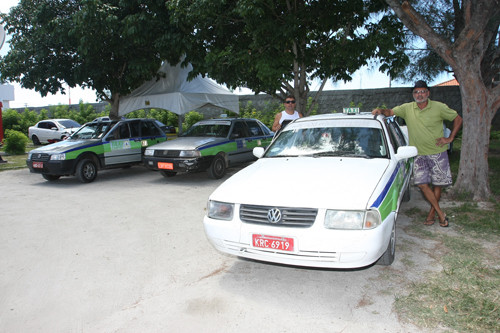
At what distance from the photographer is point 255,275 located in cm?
388

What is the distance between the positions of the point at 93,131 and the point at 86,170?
50.0 inches

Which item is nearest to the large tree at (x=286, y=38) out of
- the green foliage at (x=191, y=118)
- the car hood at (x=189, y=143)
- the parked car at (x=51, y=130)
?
the car hood at (x=189, y=143)

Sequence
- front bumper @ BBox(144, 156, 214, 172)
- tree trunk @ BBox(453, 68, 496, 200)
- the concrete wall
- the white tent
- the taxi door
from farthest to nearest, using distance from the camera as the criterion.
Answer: the concrete wall
the white tent
the taxi door
front bumper @ BBox(144, 156, 214, 172)
tree trunk @ BBox(453, 68, 496, 200)

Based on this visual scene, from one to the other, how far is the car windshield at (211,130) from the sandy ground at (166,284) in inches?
152

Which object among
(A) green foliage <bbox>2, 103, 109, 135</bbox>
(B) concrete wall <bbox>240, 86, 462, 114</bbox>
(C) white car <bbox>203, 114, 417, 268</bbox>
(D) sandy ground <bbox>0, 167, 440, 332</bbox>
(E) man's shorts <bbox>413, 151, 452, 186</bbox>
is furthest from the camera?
(A) green foliage <bbox>2, 103, 109, 135</bbox>

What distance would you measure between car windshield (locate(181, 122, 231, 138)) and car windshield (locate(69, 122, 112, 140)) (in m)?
2.23

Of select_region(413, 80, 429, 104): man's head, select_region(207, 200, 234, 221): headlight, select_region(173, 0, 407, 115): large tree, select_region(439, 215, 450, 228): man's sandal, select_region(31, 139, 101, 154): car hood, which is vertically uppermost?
select_region(173, 0, 407, 115): large tree

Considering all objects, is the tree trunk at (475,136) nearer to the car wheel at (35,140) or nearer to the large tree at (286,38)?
the large tree at (286,38)

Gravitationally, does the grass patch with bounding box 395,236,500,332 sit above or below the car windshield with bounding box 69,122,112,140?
below

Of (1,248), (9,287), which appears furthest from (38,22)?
(9,287)

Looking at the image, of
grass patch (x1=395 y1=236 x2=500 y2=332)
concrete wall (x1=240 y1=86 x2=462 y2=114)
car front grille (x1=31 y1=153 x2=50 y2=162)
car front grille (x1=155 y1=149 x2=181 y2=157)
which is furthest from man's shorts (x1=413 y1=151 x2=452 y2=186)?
concrete wall (x1=240 y1=86 x2=462 y2=114)

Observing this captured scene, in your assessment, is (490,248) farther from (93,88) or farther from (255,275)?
(93,88)

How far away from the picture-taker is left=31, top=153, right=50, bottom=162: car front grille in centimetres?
916

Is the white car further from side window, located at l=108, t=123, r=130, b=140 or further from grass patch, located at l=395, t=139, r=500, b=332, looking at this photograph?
side window, located at l=108, t=123, r=130, b=140
